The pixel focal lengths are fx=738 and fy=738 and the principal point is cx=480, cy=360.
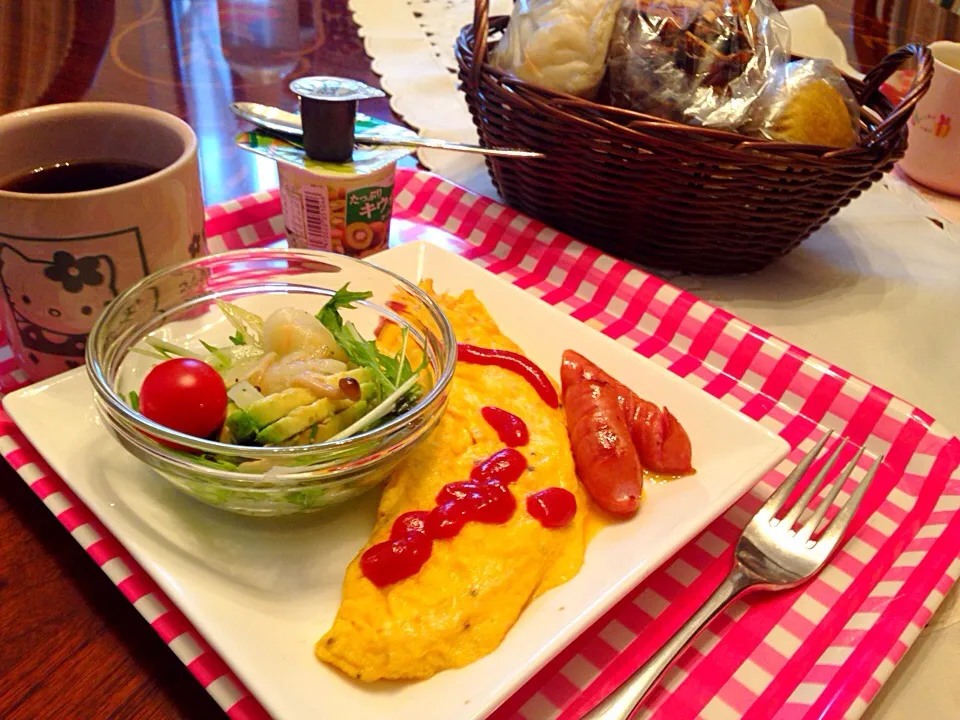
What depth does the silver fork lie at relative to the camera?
988mm

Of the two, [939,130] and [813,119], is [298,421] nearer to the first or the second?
[813,119]

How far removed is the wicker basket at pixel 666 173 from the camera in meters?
1.62

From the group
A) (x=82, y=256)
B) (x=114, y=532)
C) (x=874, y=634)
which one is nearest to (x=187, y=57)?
(x=82, y=256)

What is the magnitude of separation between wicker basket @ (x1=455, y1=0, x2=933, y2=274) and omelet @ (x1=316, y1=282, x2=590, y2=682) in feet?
2.20

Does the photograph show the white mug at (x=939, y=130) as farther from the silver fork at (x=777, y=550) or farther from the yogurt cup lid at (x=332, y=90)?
the yogurt cup lid at (x=332, y=90)

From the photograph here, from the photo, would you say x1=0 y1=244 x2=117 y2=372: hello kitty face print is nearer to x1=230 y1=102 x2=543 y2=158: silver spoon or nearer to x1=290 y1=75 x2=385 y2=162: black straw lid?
x1=290 y1=75 x2=385 y2=162: black straw lid

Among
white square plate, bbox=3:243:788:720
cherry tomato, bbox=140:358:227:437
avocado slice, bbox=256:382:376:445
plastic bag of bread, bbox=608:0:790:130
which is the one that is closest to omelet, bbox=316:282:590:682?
white square plate, bbox=3:243:788:720

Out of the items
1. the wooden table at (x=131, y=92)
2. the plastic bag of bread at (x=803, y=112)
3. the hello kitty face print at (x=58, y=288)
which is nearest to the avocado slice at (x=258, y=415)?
the wooden table at (x=131, y=92)

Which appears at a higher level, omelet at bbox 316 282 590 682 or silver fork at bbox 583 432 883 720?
omelet at bbox 316 282 590 682

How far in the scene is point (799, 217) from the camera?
181 centimetres

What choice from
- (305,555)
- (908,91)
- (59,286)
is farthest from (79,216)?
(908,91)

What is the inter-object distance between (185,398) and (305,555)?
0.90 ft

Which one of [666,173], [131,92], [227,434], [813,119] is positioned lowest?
[131,92]

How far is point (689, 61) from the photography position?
5.66 feet
